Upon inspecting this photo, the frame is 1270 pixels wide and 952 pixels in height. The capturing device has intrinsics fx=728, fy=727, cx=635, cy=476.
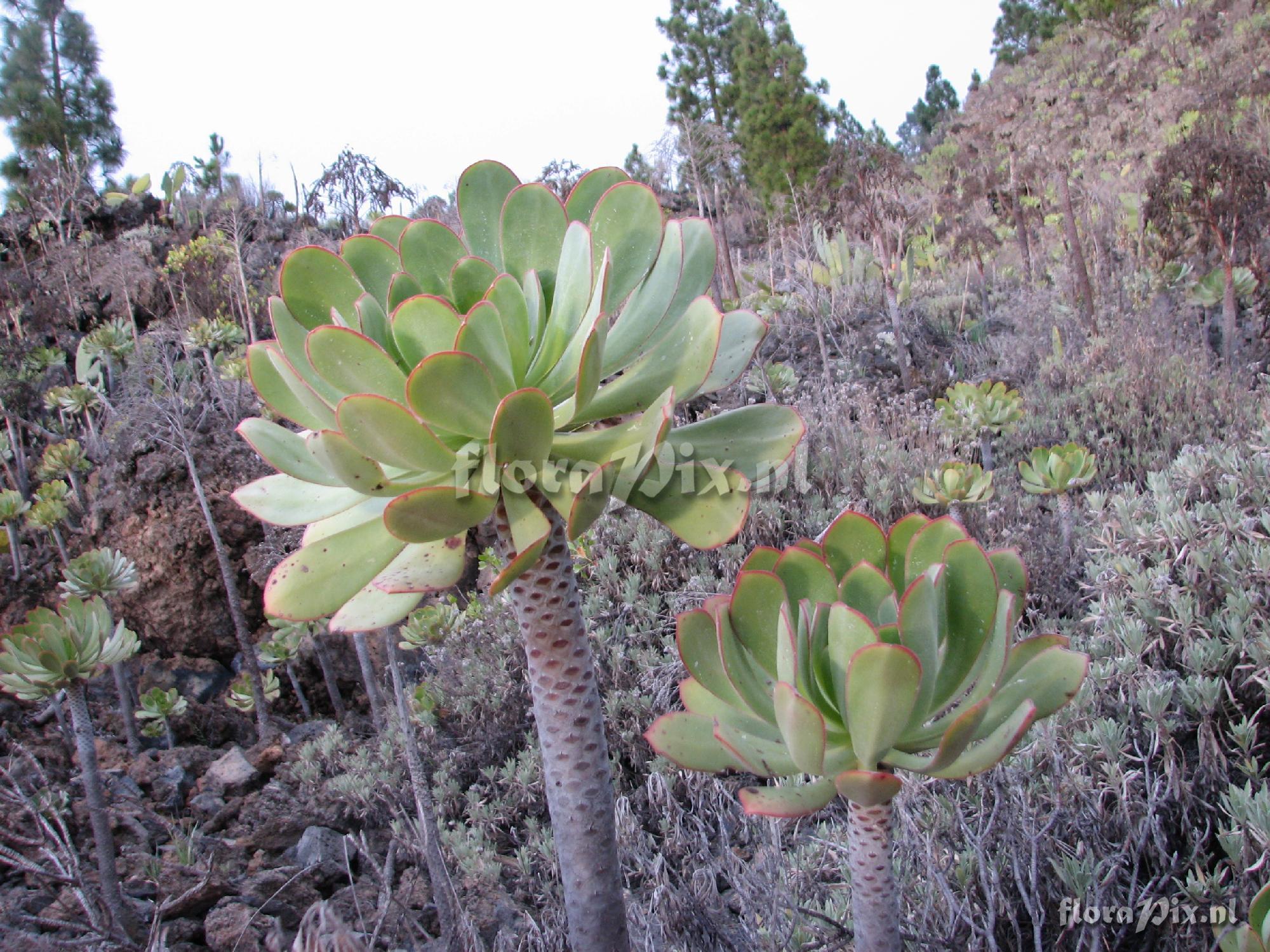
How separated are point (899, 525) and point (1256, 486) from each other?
224 centimetres

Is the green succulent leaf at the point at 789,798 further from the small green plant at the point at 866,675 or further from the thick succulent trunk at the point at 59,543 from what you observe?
the thick succulent trunk at the point at 59,543

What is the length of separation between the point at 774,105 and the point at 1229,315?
50.2 ft

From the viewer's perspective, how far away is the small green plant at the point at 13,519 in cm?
388

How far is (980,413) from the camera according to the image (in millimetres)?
3781

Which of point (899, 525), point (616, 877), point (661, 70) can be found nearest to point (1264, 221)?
point (899, 525)

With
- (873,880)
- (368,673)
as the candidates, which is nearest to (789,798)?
(873,880)

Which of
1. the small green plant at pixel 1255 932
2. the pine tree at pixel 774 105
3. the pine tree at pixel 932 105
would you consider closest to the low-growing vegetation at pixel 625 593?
the small green plant at pixel 1255 932

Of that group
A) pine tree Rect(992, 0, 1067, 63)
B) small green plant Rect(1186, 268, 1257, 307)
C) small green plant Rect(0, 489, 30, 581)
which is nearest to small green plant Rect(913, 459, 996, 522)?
small green plant Rect(1186, 268, 1257, 307)

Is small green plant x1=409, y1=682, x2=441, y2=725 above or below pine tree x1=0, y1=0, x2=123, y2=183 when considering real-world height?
below

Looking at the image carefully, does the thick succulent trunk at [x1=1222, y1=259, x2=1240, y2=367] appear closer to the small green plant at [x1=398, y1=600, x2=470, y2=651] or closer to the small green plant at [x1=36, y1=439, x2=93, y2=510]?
the small green plant at [x1=398, y1=600, x2=470, y2=651]

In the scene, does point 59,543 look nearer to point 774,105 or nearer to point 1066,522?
point 1066,522

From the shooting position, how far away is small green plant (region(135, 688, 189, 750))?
3164 mm

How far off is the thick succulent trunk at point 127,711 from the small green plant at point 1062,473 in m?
3.96

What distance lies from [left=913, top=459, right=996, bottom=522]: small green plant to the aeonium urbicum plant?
2275 millimetres
